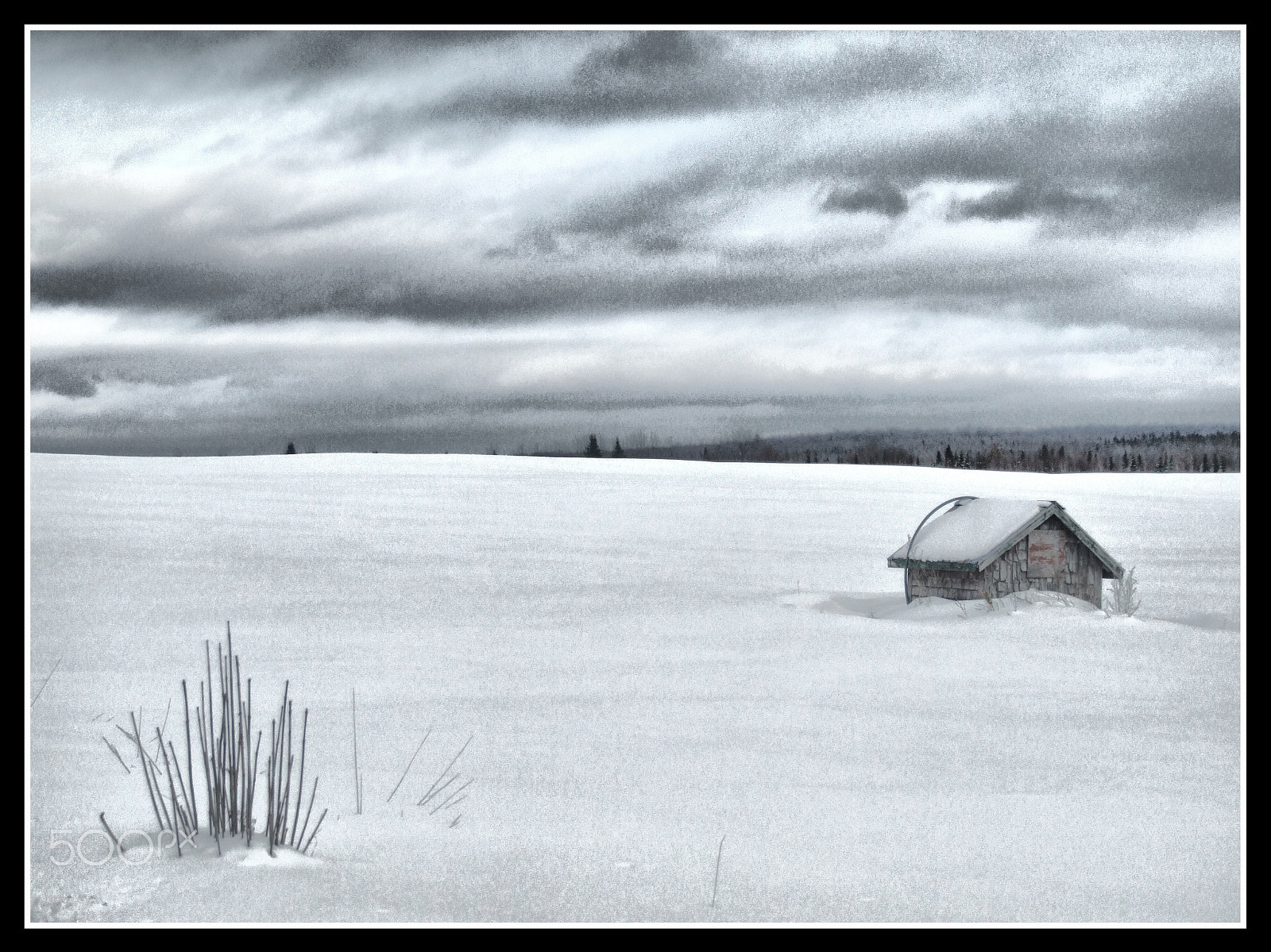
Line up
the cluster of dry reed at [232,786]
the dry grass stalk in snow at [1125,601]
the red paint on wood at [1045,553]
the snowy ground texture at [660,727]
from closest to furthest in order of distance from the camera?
1. the cluster of dry reed at [232,786]
2. the snowy ground texture at [660,727]
3. the dry grass stalk in snow at [1125,601]
4. the red paint on wood at [1045,553]

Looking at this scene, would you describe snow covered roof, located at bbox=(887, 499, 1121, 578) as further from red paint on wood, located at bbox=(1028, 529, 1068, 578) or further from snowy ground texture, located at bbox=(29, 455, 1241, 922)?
snowy ground texture, located at bbox=(29, 455, 1241, 922)

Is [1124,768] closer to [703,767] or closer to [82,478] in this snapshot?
[703,767]

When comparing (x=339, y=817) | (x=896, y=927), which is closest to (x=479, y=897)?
(x=339, y=817)

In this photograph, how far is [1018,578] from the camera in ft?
28.4

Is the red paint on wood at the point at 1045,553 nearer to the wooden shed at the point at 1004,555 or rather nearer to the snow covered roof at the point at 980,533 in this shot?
the wooden shed at the point at 1004,555

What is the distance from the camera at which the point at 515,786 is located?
4.69 metres

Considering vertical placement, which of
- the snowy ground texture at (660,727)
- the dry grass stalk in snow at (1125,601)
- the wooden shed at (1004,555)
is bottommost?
the snowy ground texture at (660,727)

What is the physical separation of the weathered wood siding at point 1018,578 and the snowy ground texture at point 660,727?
0.17 metres

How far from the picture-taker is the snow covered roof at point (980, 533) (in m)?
8.48

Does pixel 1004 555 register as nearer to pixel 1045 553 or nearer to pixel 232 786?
pixel 1045 553

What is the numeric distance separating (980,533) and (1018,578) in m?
0.46

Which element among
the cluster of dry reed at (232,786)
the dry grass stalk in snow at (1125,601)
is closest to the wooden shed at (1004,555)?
the dry grass stalk in snow at (1125,601)

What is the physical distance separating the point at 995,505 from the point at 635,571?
374cm

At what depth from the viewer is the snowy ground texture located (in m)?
3.82
